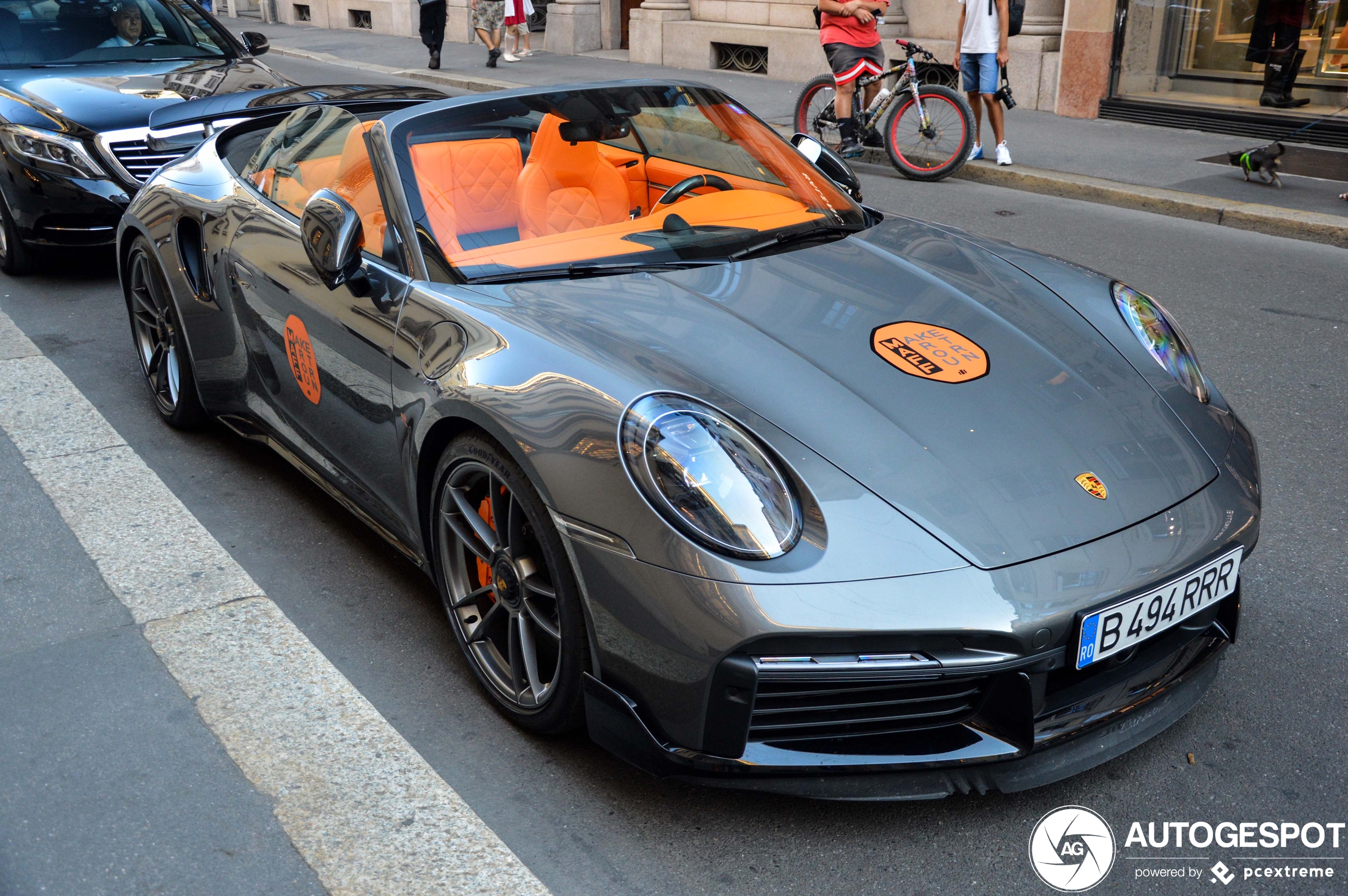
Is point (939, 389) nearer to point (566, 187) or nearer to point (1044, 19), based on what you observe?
point (566, 187)

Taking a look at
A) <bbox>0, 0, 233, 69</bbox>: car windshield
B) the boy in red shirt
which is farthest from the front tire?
the boy in red shirt

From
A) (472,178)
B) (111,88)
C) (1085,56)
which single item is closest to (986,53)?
(1085,56)

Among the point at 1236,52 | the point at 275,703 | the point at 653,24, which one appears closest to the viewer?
the point at 275,703

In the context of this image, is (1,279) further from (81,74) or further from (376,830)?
(376,830)

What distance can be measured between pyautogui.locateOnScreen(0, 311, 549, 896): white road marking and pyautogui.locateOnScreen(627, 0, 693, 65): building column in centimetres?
1369

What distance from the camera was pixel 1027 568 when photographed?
227 centimetres

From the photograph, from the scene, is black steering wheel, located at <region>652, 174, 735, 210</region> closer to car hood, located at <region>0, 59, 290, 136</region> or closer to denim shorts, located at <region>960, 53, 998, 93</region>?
car hood, located at <region>0, 59, 290, 136</region>

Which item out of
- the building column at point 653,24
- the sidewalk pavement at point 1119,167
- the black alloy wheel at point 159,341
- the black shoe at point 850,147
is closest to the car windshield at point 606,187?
the black alloy wheel at point 159,341

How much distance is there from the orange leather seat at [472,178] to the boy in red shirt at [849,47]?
735cm

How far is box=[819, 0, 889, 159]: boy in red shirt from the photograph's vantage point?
32.8ft

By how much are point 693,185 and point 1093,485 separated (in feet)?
5.24

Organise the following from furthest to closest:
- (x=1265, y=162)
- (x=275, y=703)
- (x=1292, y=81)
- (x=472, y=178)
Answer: (x=1292, y=81) < (x=1265, y=162) < (x=472, y=178) < (x=275, y=703)

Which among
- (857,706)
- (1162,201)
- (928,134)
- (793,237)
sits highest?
(793,237)

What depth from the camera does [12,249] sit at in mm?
6664
